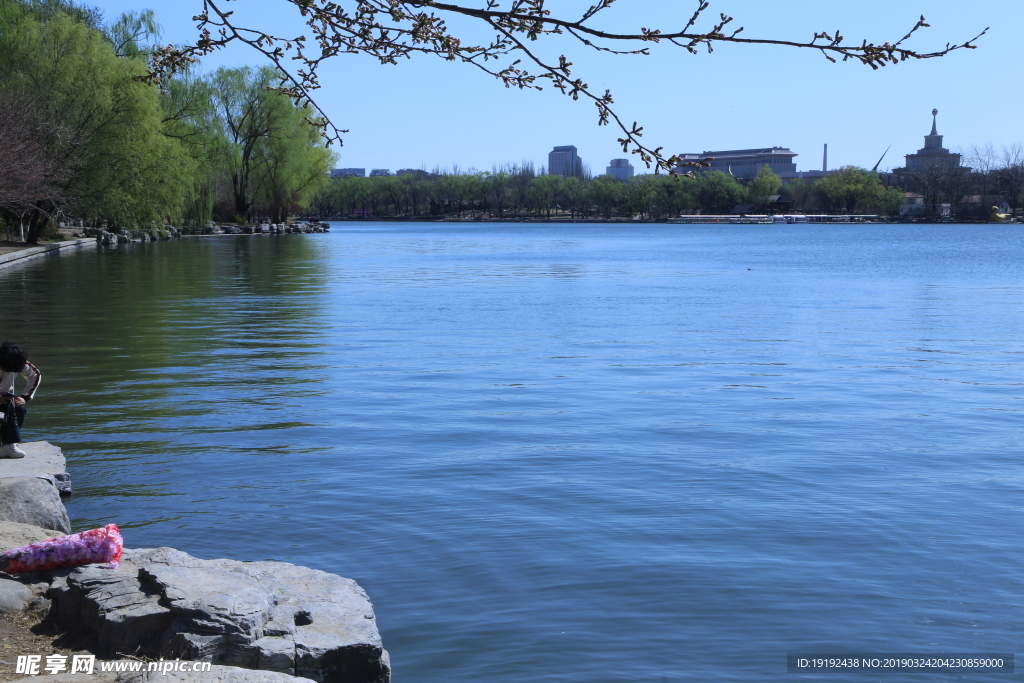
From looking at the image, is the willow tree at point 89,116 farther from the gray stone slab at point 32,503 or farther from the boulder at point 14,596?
the boulder at point 14,596

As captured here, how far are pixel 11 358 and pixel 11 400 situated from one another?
1.23 ft

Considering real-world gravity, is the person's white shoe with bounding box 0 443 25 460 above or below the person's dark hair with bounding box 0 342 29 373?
below

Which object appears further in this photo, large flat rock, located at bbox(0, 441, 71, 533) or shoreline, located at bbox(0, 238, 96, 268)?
shoreline, located at bbox(0, 238, 96, 268)

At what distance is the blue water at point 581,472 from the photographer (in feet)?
22.5

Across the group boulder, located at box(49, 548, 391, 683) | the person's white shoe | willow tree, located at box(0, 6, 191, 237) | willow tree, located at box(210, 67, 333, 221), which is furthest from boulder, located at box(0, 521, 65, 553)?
willow tree, located at box(210, 67, 333, 221)

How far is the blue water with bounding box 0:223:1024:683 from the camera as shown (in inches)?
271

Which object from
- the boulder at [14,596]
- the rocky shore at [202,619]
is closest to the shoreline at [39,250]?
the boulder at [14,596]

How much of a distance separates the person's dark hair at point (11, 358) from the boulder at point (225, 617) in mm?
3879

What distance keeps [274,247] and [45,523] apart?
57.9 meters

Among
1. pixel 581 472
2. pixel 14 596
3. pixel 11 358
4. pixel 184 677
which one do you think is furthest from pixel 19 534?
pixel 581 472

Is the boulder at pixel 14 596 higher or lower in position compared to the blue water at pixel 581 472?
higher

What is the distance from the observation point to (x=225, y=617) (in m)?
5.23

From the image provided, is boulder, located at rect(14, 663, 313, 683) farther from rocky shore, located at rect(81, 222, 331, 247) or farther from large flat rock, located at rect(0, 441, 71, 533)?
rocky shore, located at rect(81, 222, 331, 247)

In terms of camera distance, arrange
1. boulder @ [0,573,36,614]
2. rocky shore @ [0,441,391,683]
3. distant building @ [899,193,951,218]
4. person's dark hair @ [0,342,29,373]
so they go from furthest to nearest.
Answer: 1. distant building @ [899,193,951,218]
2. person's dark hair @ [0,342,29,373]
3. boulder @ [0,573,36,614]
4. rocky shore @ [0,441,391,683]
